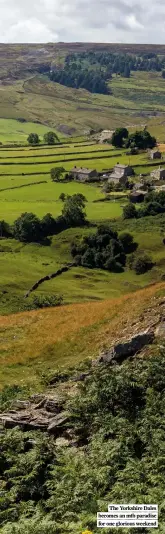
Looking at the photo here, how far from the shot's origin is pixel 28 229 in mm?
102438

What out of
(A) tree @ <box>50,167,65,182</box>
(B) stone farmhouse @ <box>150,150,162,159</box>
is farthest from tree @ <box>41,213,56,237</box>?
(B) stone farmhouse @ <box>150,150,162,159</box>

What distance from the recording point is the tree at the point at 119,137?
18488cm

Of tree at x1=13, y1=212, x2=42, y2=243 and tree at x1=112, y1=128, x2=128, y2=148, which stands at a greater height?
tree at x1=112, y1=128, x2=128, y2=148

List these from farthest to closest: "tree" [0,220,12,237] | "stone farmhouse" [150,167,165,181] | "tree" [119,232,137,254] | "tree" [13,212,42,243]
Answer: "stone farmhouse" [150,167,165,181] < "tree" [0,220,12,237] < "tree" [13,212,42,243] < "tree" [119,232,137,254]

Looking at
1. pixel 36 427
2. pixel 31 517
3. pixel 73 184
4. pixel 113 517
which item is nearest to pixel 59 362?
pixel 36 427

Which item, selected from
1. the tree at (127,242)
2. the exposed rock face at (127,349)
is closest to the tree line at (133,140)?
the tree at (127,242)

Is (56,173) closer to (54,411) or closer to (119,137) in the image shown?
(119,137)

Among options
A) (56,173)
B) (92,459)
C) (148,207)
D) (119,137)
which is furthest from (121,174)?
(92,459)

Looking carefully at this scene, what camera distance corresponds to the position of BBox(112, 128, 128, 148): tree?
185 m

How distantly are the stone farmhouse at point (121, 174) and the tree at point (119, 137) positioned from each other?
3714 cm

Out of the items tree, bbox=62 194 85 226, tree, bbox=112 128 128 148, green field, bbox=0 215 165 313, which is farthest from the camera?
tree, bbox=112 128 128 148

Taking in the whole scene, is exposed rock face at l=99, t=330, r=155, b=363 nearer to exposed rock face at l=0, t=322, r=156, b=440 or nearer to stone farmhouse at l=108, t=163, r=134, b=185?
exposed rock face at l=0, t=322, r=156, b=440

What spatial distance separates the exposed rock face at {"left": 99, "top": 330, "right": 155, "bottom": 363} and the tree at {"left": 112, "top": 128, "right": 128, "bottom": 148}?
162129mm

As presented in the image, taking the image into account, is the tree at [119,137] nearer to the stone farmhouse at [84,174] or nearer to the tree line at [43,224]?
the stone farmhouse at [84,174]
